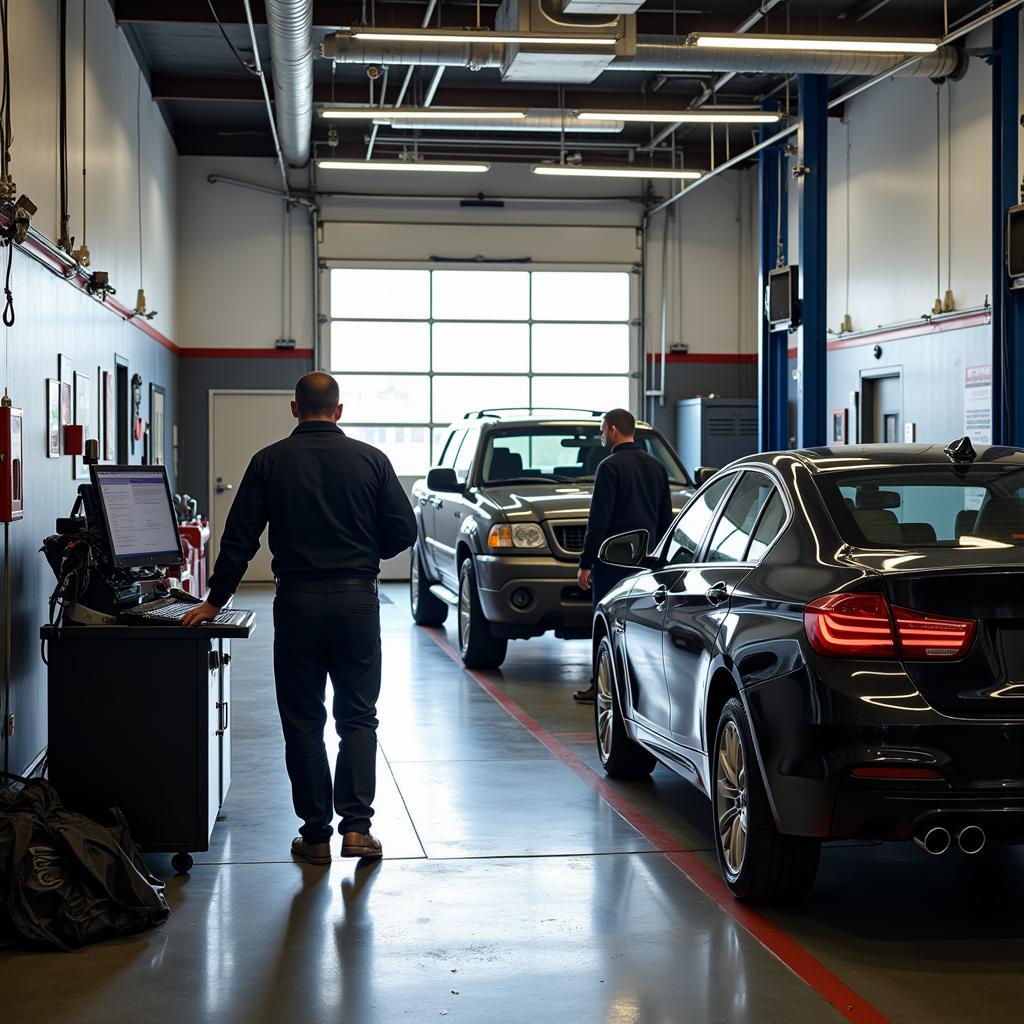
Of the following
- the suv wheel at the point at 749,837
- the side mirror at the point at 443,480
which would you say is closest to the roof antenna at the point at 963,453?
the suv wheel at the point at 749,837

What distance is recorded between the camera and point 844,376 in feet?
57.1

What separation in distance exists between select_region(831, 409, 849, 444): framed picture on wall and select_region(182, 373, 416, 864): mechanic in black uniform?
496 inches

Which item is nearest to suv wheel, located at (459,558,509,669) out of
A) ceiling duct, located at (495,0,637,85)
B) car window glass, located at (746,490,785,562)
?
ceiling duct, located at (495,0,637,85)

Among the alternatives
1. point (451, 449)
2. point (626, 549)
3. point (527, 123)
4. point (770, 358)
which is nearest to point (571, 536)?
point (451, 449)

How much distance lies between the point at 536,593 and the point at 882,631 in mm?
5972

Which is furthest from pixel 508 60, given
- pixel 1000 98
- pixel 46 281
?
pixel 46 281

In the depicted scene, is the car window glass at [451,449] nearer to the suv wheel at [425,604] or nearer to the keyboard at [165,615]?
the suv wheel at [425,604]

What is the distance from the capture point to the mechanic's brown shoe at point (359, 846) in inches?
213

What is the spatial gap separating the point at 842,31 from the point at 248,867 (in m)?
12.2

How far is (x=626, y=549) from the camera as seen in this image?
6.54 metres

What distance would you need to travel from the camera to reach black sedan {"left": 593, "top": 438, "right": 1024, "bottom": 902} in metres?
4.07

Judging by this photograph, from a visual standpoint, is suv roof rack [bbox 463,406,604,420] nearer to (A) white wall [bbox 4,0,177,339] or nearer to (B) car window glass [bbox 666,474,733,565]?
(A) white wall [bbox 4,0,177,339]

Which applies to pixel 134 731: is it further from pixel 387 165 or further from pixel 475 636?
pixel 387 165

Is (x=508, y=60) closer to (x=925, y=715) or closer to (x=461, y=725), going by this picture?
(x=461, y=725)
